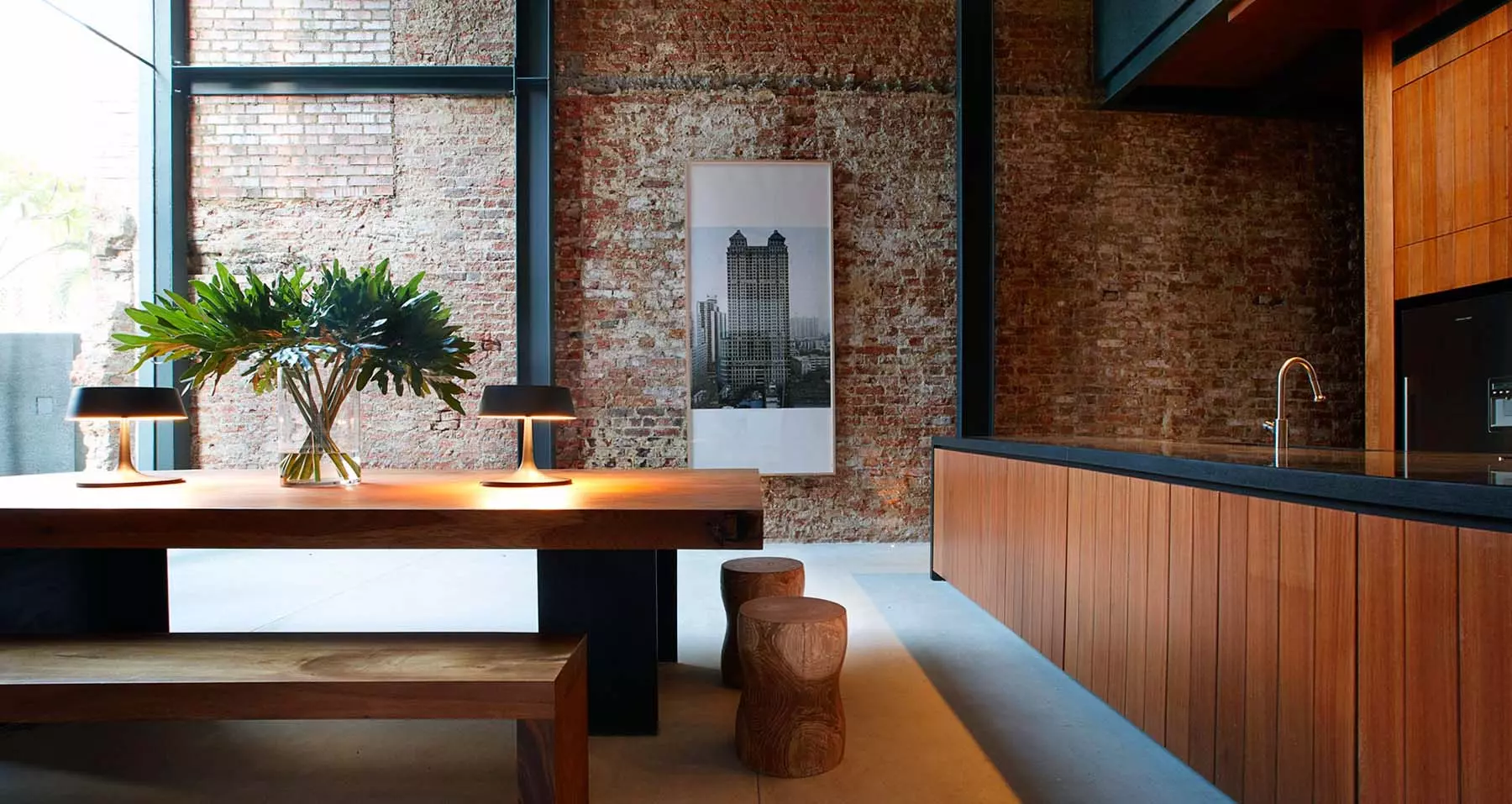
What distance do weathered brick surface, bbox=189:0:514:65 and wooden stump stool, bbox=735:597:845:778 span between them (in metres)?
4.72

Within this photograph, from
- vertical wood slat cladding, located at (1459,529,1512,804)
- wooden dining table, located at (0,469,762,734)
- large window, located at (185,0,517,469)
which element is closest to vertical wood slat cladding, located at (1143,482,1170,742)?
vertical wood slat cladding, located at (1459,529,1512,804)

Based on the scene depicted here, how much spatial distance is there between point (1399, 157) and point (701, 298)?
381 cm

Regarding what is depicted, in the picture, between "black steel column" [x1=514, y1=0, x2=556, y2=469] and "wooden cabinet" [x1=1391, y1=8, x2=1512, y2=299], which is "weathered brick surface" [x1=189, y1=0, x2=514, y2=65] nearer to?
"black steel column" [x1=514, y1=0, x2=556, y2=469]

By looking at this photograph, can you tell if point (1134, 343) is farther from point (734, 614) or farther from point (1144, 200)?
point (734, 614)

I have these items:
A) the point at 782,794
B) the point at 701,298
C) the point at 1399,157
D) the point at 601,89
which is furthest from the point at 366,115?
the point at 1399,157

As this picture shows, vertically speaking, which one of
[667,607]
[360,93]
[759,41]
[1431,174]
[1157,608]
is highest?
[759,41]

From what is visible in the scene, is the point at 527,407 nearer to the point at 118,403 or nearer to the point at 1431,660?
the point at 118,403

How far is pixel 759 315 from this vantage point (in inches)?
201

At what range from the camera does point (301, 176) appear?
16.7 ft

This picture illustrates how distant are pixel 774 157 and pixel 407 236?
8.50 feet

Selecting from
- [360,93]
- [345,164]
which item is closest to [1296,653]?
[345,164]

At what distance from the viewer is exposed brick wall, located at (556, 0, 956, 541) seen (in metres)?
5.12

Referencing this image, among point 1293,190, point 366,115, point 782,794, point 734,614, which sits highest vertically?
point 366,115

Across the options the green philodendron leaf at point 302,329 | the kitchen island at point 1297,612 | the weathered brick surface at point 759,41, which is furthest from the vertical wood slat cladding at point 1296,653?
the weathered brick surface at point 759,41
